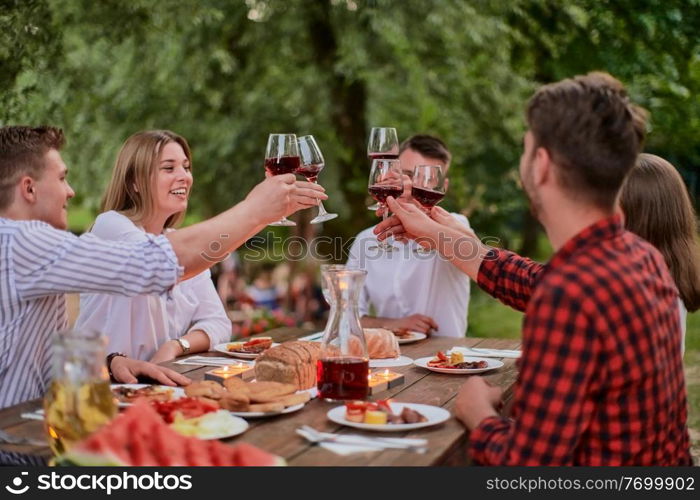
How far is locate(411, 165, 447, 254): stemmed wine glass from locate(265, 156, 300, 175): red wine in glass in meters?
0.57

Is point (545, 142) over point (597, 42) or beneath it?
beneath

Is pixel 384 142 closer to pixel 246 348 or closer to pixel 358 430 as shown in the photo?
pixel 246 348

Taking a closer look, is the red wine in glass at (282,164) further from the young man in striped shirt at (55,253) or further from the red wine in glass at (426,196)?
the red wine in glass at (426,196)

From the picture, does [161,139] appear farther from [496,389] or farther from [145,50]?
[145,50]

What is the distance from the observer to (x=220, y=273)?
13.8 metres

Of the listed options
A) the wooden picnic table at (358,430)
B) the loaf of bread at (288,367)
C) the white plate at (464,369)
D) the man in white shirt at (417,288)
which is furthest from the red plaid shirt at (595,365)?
the man in white shirt at (417,288)

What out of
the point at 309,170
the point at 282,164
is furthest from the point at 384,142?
the point at 282,164

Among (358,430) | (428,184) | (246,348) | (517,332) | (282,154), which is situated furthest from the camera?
(517,332)

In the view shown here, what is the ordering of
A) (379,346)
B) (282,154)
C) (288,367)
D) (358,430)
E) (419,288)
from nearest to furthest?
(358,430) → (288,367) → (282,154) → (379,346) → (419,288)

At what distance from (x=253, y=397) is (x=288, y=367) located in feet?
1.23

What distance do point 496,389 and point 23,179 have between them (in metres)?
1.83

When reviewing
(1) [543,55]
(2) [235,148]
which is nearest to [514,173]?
(1) [543,55]

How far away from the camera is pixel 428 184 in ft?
11.6

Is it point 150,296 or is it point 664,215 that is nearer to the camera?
point 664,215
